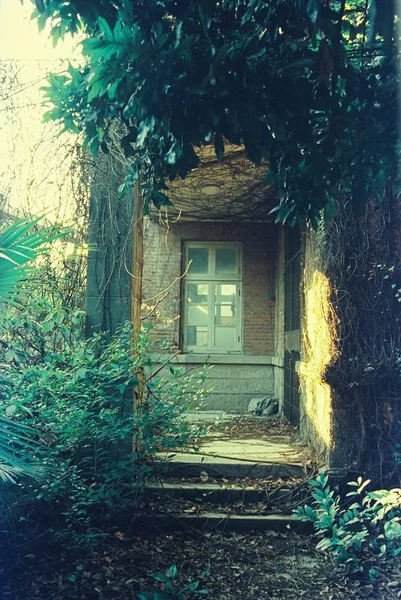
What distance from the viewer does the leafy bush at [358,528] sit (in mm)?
3352

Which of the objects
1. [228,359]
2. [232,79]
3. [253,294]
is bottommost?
[228,359]

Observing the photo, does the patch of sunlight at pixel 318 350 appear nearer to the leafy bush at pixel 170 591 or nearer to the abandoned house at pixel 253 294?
the abandoned house at pixel 253 294

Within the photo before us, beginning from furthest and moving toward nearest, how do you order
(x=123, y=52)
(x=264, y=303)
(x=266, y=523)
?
(x=264, y=303) < (x=266, y=523) < (x=123, y=52)

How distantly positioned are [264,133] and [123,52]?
26.7 inches

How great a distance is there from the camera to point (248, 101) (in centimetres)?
212

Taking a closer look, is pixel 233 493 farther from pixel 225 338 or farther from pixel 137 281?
pixel 225 338

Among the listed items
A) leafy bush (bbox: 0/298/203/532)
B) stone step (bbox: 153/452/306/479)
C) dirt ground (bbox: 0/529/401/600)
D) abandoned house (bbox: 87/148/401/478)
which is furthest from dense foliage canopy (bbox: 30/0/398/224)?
stone step (bbox: 153/452/306/479)

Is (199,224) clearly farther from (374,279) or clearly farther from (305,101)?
(305,101)

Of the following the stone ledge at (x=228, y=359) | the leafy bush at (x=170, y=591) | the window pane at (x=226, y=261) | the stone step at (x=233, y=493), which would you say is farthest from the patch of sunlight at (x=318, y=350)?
the window pane at (x=226, y=261)

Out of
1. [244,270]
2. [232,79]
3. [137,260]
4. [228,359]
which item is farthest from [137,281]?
[244,270]

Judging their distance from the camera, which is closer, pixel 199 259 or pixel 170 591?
pixel 170 591

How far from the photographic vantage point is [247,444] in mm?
5645

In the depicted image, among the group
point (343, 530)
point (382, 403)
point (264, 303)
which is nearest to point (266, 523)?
point (343, 530)

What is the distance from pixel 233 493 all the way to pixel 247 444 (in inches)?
53.5
